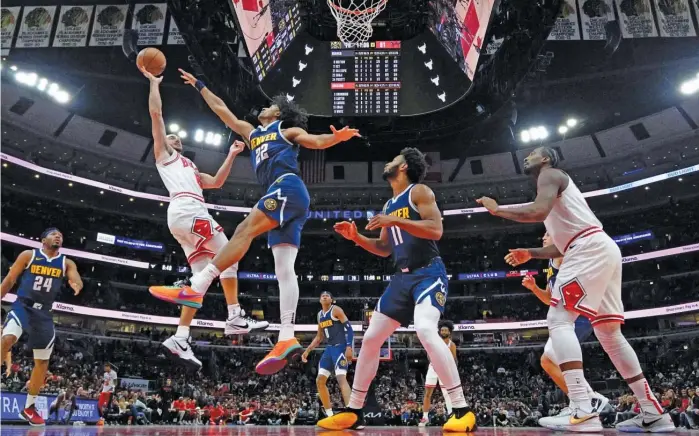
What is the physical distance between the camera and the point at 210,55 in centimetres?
1617

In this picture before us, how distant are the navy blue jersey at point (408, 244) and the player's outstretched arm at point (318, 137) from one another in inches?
29.6

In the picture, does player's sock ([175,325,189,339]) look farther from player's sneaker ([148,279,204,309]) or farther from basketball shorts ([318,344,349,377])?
basketball shorts ([318,344,349,377])

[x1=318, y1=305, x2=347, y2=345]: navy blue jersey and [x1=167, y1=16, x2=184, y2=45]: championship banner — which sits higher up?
[x1=167, y1=16, x2=184, y2=45]: championship banner

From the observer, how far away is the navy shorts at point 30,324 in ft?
22.2

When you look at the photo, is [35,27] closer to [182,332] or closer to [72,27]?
[72,27]

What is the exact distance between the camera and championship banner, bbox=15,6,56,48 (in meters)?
19.4

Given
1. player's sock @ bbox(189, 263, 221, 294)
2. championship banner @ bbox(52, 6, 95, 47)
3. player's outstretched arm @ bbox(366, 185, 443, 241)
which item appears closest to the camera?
player's outstretched arm @ bbox(366, 185, 443, 241)

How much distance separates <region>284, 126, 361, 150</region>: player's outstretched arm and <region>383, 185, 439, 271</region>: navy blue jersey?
2.47 ft

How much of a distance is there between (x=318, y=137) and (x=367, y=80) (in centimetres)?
1257

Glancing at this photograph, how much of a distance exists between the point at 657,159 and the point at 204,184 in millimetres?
32251

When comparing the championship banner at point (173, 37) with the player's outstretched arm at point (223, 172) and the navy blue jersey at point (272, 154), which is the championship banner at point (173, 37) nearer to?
the player's outstretched arm at point (223, 172)

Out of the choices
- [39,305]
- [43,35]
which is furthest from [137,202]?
[39,305]

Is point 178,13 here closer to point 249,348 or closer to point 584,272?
point 584,272

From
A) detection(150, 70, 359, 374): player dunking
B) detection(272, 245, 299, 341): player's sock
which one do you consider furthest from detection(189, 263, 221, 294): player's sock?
detection(272, 245, 299, 341): player's sock
